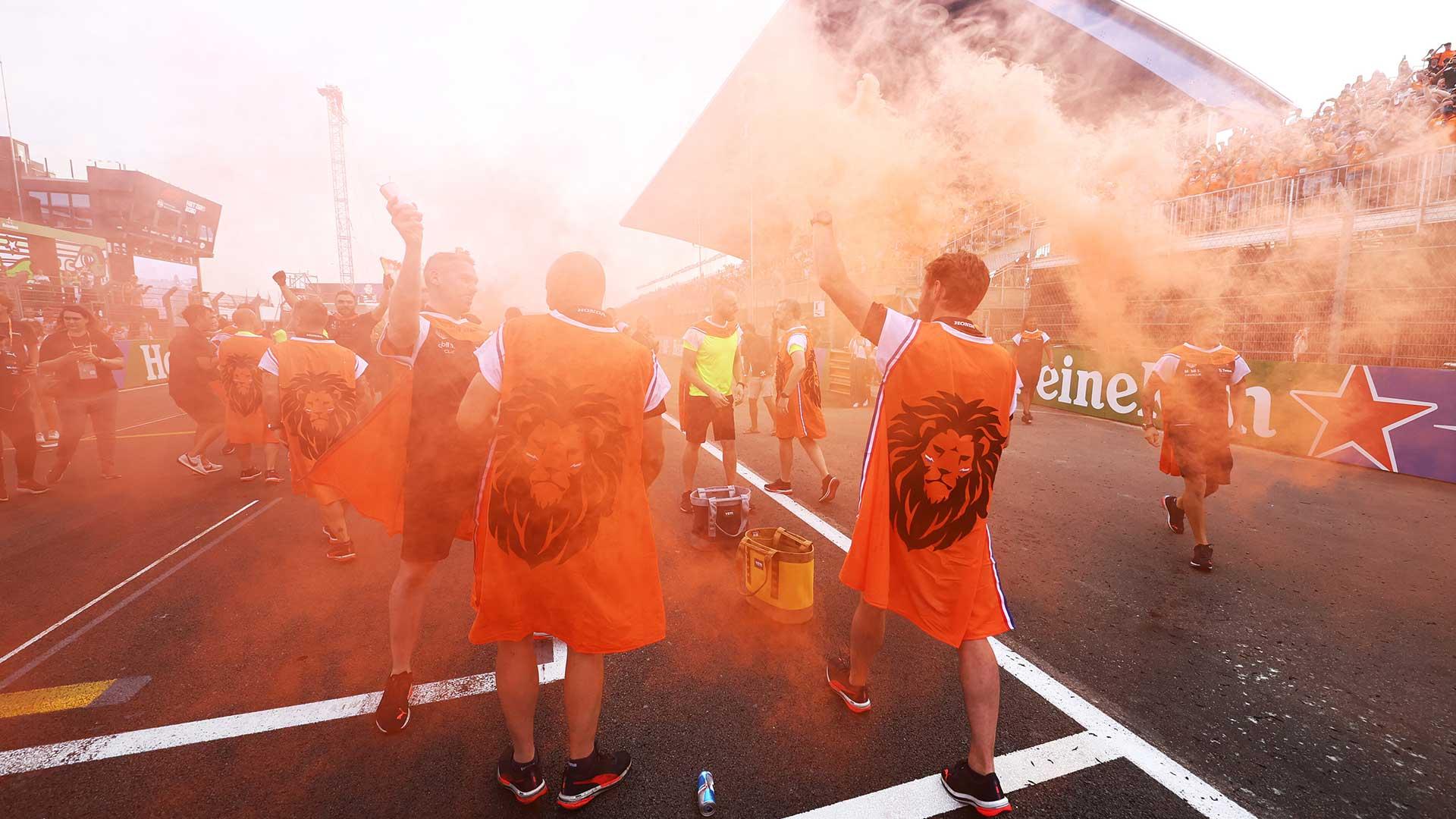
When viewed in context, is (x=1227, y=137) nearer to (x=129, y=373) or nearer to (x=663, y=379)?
(x=663, y=379)

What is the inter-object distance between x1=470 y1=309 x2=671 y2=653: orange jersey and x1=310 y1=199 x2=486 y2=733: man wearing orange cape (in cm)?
60

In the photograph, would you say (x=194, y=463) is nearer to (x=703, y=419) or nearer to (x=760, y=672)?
(x=703, y=419)

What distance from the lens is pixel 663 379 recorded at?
2.23 m

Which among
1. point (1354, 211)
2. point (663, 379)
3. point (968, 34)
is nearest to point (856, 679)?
point (663, 379)

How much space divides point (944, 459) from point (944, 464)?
0.08 feet

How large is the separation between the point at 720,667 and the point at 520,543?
4.95ft

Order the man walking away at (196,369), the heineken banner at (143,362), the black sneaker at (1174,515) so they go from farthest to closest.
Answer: the heineken banner at (143,362), the man walking away at (196,369), the black sneaker at (1174,515)

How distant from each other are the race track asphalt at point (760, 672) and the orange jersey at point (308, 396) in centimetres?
86

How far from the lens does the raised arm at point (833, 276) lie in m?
2.24

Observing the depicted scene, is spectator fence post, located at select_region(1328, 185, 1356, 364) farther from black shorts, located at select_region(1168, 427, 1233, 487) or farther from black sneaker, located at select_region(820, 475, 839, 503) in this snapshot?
black sneaker, located at select_region(820, 475, 839, 503)

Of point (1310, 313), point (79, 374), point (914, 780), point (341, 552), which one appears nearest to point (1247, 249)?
point (1310, 313)

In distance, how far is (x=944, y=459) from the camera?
86.7 inches

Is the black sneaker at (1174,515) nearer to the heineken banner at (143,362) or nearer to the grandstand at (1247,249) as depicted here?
the grandstand at (1247,249)

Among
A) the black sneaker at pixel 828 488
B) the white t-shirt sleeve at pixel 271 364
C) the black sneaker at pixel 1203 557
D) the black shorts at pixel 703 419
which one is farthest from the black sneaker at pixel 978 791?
the white t-shirt sleeve at pixel 271 364
